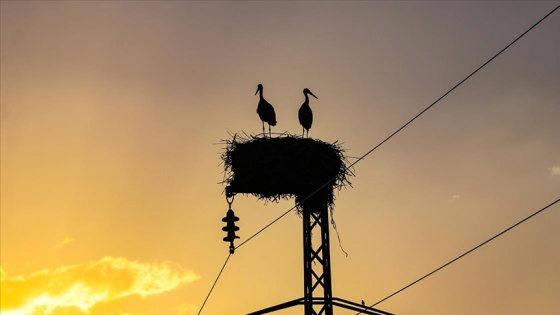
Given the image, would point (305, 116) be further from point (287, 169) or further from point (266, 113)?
point (287, 169)

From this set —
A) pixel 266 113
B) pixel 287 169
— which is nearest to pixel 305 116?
pixel 266 113

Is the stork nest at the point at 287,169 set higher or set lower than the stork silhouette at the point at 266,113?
lower

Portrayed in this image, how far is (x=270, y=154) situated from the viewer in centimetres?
1559

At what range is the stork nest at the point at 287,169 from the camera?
1459 centimetres

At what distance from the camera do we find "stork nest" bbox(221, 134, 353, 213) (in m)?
14.6

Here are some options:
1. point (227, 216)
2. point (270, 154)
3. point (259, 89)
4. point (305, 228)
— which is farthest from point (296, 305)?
point (259, 89)

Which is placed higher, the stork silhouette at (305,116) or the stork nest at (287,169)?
the stork silhouette at (305,116)

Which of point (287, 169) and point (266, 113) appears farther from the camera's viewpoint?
→ point (266, 113)

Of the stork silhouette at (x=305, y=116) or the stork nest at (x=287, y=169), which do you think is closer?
the stork nest at (x=287, y=169)

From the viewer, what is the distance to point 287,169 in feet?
49.8

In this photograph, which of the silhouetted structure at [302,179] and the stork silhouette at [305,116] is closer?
the silhouetted structure at [302,179]

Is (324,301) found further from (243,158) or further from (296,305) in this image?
(243,158)

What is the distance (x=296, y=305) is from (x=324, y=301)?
37 cm

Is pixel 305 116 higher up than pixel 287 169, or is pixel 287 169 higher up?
pixel 305 116
